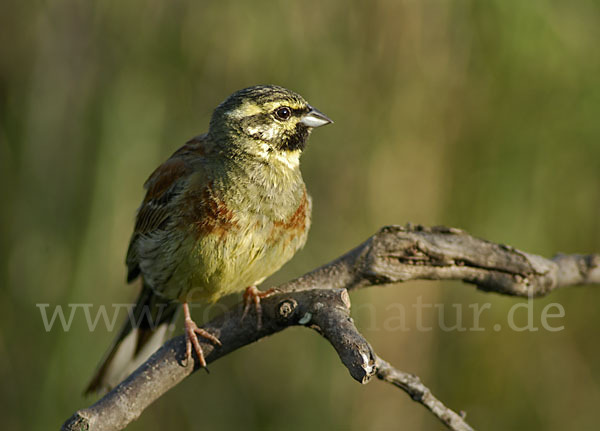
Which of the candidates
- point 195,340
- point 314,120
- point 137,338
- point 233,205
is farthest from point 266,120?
point 137,338

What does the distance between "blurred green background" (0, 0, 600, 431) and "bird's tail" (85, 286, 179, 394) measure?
1.60ft

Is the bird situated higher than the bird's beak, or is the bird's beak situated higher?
the bird's beak

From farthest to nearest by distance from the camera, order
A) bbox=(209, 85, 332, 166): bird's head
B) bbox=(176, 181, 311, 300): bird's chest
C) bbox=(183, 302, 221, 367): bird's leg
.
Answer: bbox=(209, 85, 332, 166): bird's head, bbox=(176, 181, 311, 300): bird's chest, bbox=(183, 302, 221, 367): bird's leg

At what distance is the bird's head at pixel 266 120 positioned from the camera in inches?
117

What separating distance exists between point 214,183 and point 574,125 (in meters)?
2.60

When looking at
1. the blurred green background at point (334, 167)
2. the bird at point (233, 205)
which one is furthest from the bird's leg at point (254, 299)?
the blurred green background at point (334, 167)

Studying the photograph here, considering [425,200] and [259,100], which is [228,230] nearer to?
[259,100]

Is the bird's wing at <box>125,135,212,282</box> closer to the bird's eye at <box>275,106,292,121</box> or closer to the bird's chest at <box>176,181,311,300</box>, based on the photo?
the bird's chest at <box>176,181,311,300</box>

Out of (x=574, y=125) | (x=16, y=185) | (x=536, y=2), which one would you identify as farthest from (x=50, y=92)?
(x=574, y=125)

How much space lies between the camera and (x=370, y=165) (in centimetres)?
418

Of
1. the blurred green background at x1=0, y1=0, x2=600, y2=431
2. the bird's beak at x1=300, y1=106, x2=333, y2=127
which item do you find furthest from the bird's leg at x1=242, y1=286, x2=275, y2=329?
the blurred green background at x1=0, y1=0, x2=600, y2=431

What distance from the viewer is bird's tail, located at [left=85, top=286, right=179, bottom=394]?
11.1ft

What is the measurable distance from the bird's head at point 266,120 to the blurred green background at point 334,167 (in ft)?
3.52

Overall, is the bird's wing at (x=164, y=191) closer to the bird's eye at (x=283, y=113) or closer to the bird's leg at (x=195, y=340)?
the bird's eye at (x=283, y=113)
